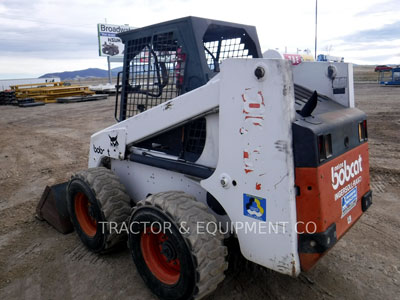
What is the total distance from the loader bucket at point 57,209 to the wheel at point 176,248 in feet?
4.76

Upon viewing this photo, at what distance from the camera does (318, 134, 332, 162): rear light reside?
2055mm

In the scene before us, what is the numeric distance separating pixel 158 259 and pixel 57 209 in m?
1.71

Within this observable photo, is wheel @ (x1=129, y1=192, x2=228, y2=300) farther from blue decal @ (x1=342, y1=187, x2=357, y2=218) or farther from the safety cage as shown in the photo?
the safety cage

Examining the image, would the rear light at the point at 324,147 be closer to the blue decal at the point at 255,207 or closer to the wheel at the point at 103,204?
the blue decal at the point at 255,207

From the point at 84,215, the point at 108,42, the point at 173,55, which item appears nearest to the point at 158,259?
the point at 84,215

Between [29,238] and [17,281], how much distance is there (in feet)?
2.76

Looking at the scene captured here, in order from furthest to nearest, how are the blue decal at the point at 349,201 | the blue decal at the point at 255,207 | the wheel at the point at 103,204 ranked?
the wheel at the point at 103,204 → the blue decal at the point at 349,201 → the blue decal at the point at 255,207

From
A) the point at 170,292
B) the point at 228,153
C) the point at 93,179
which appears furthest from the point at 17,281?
the point at 228,153

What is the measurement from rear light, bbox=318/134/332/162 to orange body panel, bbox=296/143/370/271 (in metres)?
0.05

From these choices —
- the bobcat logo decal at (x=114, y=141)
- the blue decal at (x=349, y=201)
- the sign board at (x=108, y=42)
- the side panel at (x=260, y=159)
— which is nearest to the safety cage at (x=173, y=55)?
the bobcat logo decal at (x=114, y=141)

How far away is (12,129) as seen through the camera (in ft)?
37.9

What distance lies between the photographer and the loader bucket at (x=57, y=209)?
3818 mm

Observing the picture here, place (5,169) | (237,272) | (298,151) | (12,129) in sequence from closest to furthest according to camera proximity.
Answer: (298,151), (237,272), (5,169), (12,129)

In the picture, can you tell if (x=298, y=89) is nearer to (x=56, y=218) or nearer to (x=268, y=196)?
(x=268, y=196)
